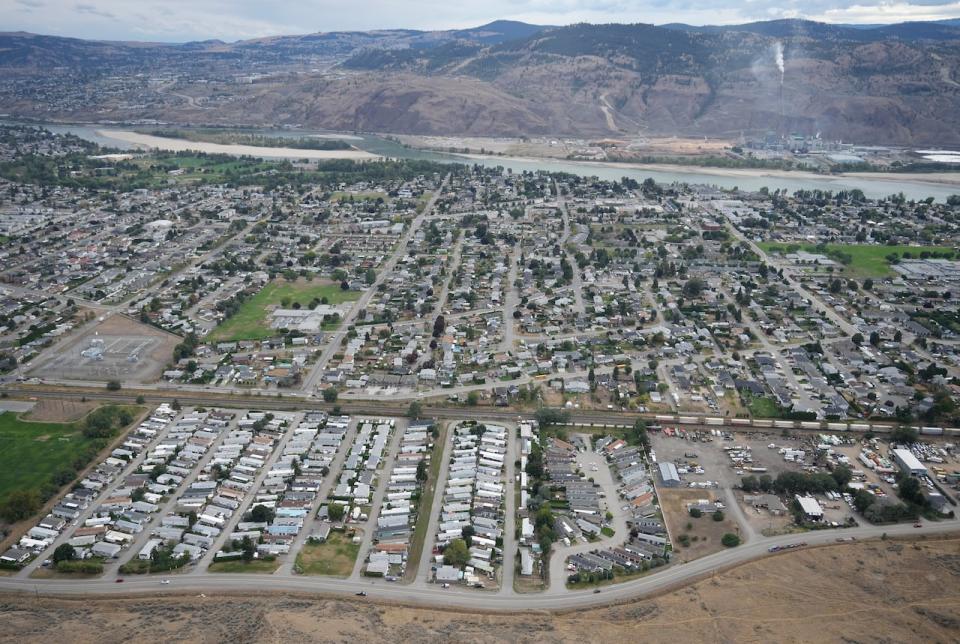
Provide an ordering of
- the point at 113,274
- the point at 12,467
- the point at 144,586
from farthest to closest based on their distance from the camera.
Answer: the point at 113,274 → the point at 12,467 → the point at 144,586

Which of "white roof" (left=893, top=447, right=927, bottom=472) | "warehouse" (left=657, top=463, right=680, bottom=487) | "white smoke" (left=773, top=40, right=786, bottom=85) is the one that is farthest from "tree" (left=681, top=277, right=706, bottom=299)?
"white smoke" (left=773, top=40, right=786, bottom=85)

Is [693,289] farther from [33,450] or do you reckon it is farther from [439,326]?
[33,450]

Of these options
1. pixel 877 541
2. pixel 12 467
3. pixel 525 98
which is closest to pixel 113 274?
pixel 12 467

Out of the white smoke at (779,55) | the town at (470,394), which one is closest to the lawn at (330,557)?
the town at (470,394)

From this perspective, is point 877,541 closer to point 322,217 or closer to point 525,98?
point 322,217

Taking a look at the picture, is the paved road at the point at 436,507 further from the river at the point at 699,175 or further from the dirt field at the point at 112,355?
the river at the point at 699,175
